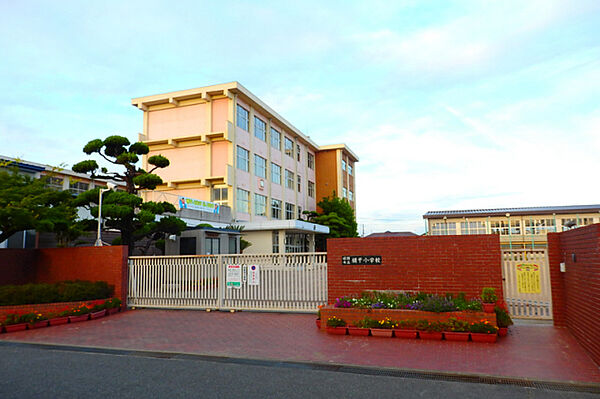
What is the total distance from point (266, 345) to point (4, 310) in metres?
7.97

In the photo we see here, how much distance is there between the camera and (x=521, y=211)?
69188 millimetres

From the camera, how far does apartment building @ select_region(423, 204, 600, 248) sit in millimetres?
67250

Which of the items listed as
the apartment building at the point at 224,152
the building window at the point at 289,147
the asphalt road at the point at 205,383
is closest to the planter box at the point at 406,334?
the asphalt road at the point at 205,383

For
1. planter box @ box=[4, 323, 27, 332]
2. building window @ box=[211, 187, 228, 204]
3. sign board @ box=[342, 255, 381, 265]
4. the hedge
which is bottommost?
planter box @ box=[4, 323, 27, 332]

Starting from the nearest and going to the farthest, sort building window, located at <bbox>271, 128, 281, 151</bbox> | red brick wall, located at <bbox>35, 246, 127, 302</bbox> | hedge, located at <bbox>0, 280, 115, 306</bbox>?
hedge, located at <bbox>0, 280, 115, 306</bbox>, red brick wall, located at <bbox>35, 246, 127, 302</bbox>, building window, located at <bbox>271, 128, 281, 151</bbox>

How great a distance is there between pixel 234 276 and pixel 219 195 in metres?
24.6

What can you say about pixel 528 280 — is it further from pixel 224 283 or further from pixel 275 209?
pixel 275 209

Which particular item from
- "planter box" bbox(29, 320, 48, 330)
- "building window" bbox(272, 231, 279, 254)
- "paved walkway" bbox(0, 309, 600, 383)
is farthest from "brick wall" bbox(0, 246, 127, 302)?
"building window" bbox(272, 231, 279, 254)

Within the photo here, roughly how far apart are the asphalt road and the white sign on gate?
5394 millimetres

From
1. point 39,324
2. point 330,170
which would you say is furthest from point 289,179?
point 39,324

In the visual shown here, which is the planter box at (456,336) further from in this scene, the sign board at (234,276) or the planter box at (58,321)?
the planter box at (58,321)

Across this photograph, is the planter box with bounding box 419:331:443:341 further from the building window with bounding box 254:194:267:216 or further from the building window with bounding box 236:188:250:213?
the building window with bounding box 254:194:267:216

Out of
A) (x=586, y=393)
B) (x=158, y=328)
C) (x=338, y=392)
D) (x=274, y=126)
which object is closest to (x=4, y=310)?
(x=158, y=328)

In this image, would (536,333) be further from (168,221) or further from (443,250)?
(168,221)
